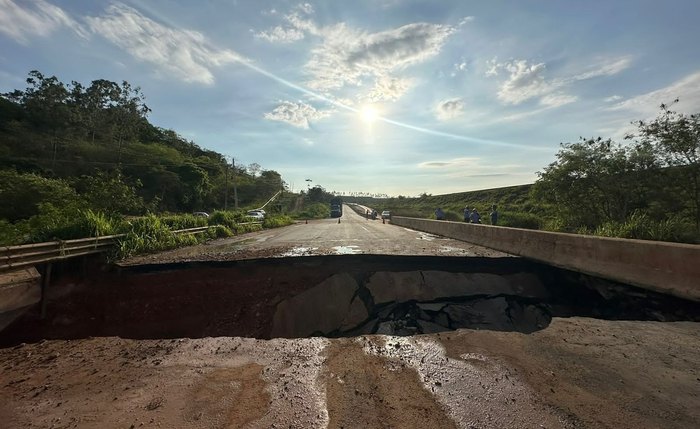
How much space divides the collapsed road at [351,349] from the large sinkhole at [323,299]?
43 millimetres

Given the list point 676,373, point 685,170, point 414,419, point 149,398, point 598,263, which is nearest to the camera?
point 414,419

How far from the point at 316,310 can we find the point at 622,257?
6.84 meters

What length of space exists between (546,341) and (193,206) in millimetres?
61606

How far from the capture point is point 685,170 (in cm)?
1341

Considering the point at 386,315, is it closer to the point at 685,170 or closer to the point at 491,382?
the point at 491,382

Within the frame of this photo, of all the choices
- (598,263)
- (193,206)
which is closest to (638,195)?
(598,263)

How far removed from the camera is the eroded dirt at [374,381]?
3.54 m

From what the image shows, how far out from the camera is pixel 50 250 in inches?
363

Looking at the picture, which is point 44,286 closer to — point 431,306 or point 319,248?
point 319,248

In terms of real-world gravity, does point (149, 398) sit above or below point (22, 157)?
below

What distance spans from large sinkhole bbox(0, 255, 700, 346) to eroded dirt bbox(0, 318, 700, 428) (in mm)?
1794

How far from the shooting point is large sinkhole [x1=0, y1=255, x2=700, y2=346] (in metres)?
7.81

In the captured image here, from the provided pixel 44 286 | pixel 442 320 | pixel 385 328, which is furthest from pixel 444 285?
pixel 44 286

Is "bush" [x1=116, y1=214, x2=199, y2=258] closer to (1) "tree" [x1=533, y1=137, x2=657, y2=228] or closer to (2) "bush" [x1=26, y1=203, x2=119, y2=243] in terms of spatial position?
(2) "bush" [x1=26, y1=203, x2=119, y2=243]
